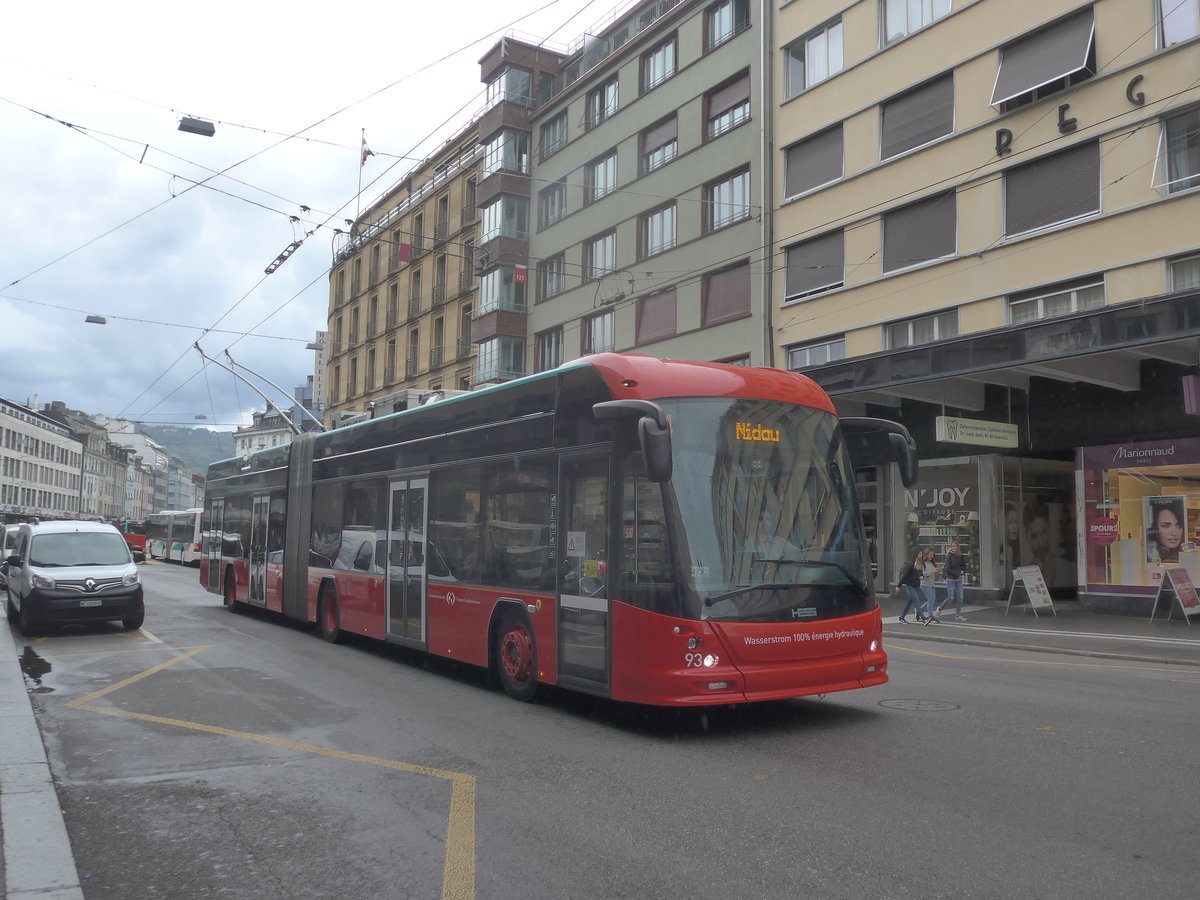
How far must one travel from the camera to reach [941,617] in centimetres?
2034

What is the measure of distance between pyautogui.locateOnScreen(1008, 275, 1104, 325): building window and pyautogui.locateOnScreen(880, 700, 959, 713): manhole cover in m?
12.0

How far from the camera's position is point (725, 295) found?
28.9 m

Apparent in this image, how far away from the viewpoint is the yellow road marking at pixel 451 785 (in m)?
4.55

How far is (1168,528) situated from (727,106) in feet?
56.5

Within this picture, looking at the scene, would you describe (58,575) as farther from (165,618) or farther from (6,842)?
(6,842)

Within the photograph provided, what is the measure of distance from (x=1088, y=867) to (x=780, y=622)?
3.18 m

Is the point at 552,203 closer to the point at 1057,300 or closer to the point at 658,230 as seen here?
the point at 658,230

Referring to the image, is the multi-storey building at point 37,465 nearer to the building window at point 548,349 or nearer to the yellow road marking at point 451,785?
the building window at point 548,349

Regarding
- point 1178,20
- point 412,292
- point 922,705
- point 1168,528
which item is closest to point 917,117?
point 1178,20

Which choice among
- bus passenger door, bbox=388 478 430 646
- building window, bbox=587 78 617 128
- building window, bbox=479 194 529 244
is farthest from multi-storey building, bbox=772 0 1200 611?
building window, bbox=479 194 529 244

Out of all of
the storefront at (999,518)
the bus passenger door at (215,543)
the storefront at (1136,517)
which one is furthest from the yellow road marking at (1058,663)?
the bus passenger door at (215,543)

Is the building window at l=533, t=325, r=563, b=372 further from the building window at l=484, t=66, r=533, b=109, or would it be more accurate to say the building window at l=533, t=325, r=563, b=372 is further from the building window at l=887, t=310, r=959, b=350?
the building window at l=887, t=310, r=959, b=350

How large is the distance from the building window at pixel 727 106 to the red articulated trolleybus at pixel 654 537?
2097 cm

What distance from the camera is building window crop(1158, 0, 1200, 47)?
1803 cm
